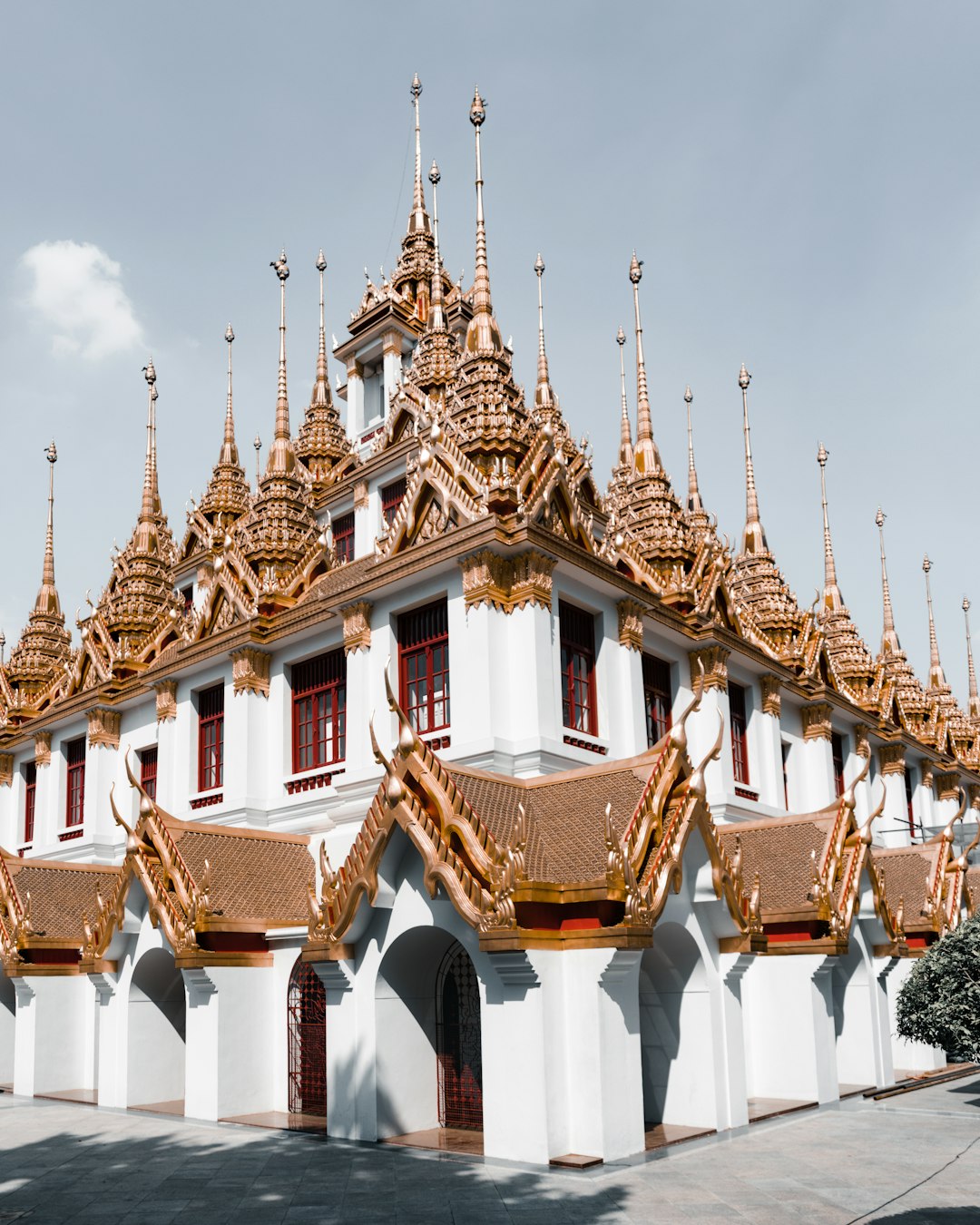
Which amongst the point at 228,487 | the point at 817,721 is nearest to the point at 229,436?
the point at 228,487

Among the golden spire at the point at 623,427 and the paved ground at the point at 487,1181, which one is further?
the golden spire at the point at 623,427

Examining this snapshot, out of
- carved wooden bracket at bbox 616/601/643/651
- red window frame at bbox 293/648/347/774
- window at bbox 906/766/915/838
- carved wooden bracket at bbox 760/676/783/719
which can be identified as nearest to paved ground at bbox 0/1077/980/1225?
red window frame at bbox 293/648/347/774

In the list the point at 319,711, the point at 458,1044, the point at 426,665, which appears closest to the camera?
the point at 458,1044

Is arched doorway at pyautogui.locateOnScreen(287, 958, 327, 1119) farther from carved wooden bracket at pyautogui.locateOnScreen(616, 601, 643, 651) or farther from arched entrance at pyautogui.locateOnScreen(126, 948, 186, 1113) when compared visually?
carved wooden bracket at pyautogui.locateOnScreen(616, 601, 643, 651)

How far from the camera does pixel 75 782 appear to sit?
30.5 metres

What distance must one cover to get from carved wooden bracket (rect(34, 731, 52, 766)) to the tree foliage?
2217cm

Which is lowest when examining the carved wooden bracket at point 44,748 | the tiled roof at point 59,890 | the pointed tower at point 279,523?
the tiled roof at point 59,890

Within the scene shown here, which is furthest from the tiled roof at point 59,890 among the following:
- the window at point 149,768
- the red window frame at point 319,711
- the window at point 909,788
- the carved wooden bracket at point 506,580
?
the window at point 909,788

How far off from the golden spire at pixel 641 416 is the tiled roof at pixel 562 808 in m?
13.0

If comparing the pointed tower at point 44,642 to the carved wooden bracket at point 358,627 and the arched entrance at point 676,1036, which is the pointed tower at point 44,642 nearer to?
the carved wooden bracket at point 358,627

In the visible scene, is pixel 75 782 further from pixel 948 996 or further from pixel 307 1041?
pixel 948 996

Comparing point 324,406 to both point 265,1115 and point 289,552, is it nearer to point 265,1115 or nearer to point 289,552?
point 289,552

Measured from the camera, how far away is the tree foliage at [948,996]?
16875 millimetres

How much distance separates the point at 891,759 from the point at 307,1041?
913 inches
